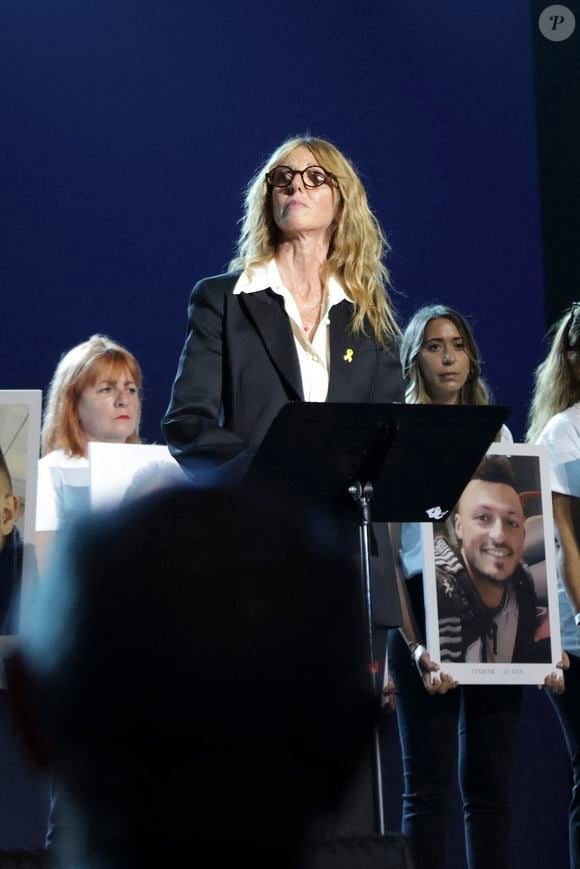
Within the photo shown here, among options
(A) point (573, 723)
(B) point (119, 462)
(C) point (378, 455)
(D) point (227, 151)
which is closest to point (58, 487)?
(B) point (119, 462)

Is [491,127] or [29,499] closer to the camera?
[29,499]

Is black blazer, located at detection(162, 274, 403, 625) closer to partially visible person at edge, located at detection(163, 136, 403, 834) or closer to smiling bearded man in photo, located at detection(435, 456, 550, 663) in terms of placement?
partially visible person at edge, located at detection(163, 136, 403, 834)

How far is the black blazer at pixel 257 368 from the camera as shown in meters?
2.75

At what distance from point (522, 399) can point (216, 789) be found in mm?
4535

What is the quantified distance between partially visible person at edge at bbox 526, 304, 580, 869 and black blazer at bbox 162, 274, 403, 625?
1.05 metres

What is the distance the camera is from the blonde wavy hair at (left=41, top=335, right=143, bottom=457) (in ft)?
12.4

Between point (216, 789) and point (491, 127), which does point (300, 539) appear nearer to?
point (216, 789)

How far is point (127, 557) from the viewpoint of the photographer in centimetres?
54

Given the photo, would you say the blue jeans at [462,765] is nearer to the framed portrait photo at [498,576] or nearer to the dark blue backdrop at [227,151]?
the framed portrait photo at [498,576]

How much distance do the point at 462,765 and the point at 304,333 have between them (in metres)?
1.35

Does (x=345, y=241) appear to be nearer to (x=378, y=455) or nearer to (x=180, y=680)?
(x=378, y=455)

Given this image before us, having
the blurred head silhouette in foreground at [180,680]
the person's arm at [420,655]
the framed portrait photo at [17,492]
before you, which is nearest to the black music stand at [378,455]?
the person's arm at [420,655]

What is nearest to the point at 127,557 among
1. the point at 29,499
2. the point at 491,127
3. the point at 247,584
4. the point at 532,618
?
the point at 247,584

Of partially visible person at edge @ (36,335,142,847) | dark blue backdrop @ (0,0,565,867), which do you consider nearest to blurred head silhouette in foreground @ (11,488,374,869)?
partially visible person at edge @ (36,335,142,847)
